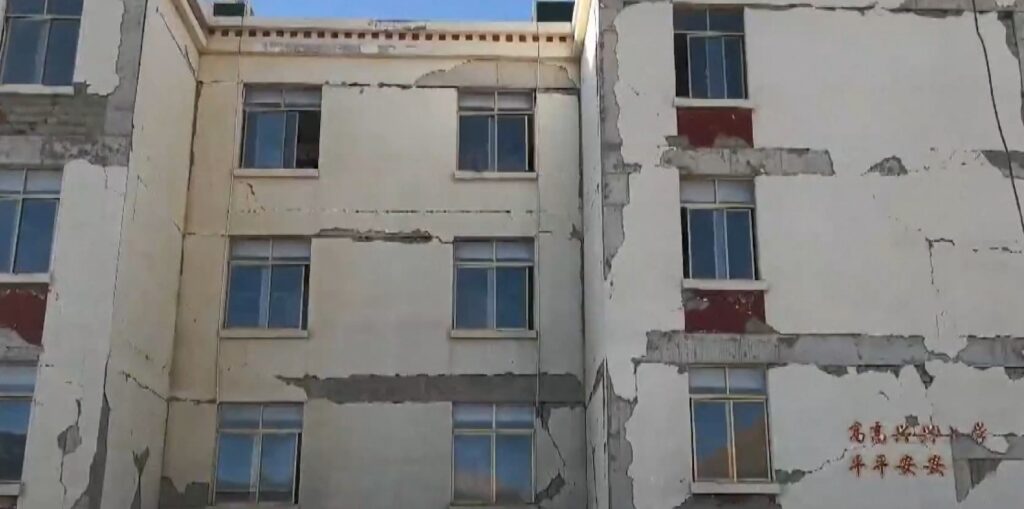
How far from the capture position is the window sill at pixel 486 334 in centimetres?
1592

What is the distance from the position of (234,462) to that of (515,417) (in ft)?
12.7

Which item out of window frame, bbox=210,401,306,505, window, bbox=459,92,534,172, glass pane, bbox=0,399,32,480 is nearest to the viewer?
glass pane, bbox=0,399,32,480

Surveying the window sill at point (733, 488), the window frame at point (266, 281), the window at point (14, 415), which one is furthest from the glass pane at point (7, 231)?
the window sill at point (733, 488)

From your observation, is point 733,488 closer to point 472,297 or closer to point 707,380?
point 707,380

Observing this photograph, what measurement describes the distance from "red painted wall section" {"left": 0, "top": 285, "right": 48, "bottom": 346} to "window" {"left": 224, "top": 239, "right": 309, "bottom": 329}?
9.32 ft

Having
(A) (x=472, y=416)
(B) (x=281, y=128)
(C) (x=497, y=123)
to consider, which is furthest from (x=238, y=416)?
(C) (x=497, y=123)

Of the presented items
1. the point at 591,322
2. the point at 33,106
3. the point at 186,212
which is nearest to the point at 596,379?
the point at 591,322

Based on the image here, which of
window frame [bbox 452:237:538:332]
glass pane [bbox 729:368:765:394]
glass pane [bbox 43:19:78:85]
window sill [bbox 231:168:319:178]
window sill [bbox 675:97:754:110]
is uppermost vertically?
glass pane [bbox 43:19:78:85]

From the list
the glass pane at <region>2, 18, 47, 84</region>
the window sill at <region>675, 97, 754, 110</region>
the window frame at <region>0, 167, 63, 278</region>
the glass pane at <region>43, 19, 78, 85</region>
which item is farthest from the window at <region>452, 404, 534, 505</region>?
the glass pane at <region>2, 18, 47, 84</region>

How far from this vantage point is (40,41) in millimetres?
15008

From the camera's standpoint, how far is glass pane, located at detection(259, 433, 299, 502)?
1527 centimetres

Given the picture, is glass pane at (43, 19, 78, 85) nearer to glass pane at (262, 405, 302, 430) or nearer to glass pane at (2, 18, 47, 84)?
glass pane at (2, 18, 47, 84)

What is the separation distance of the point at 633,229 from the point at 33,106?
25.8 ft

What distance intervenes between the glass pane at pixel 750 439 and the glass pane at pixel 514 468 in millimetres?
3052
